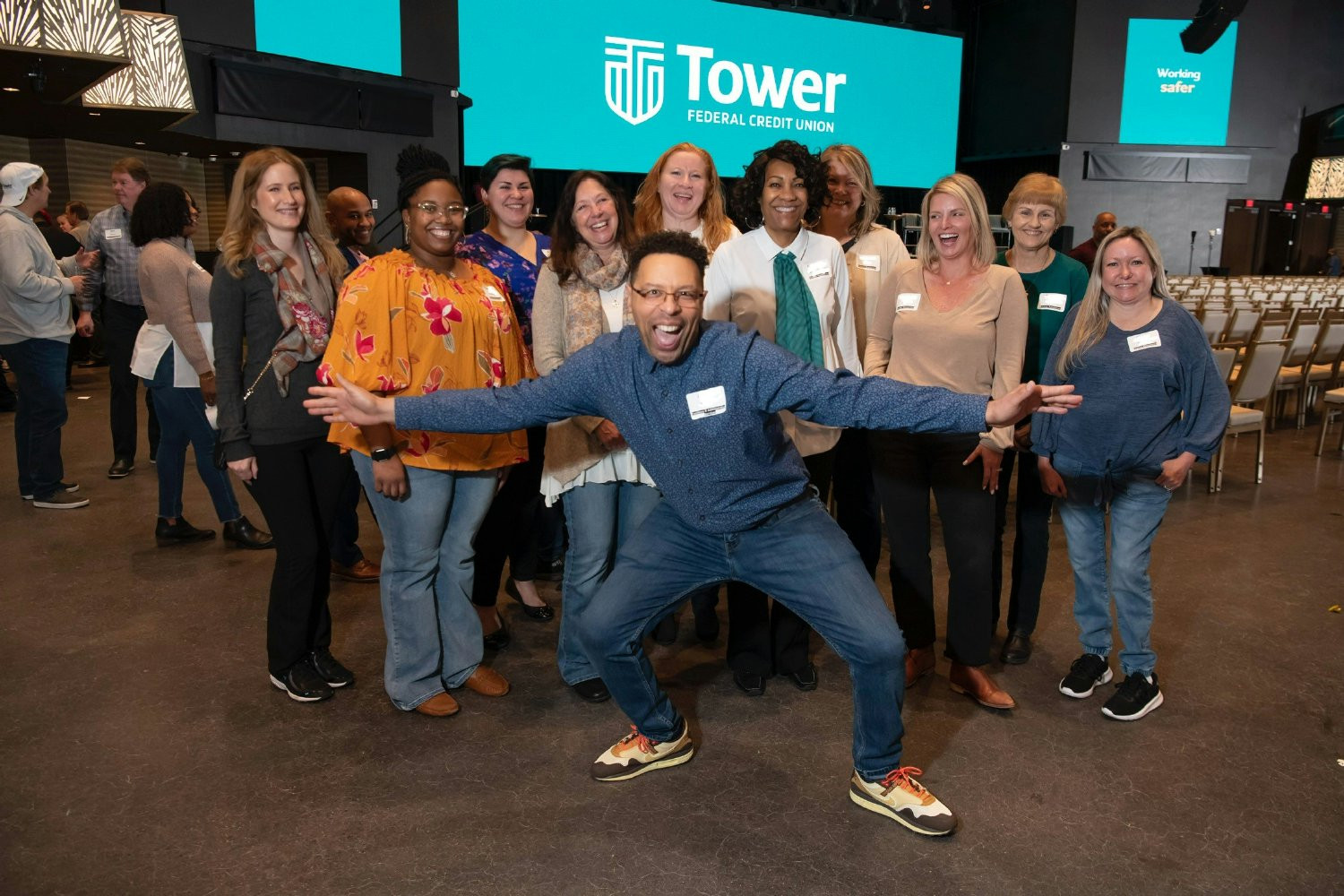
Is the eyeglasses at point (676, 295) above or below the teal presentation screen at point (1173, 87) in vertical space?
below

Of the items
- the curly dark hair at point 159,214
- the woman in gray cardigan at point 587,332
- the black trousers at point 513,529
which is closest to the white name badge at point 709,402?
the woman in gray cardigan at point 587,332

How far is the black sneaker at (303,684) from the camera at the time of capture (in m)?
2.92

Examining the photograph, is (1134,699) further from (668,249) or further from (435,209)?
(435,209)

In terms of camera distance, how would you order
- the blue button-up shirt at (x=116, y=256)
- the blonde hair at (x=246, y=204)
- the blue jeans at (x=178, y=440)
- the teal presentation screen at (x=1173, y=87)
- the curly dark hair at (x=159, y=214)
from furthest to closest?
the teal presentation screen at (x=1173, y=87) → the blue button-up shirt at (x=116, y=256) → the blue jeans at (x=178, y=440) → the curly dark hair at (x=159, y=214) → the blonde hair at (x=246, y=204)

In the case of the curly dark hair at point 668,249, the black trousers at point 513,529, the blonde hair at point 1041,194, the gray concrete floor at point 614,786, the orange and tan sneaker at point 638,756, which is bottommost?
the gray concrete floor at point 614,786

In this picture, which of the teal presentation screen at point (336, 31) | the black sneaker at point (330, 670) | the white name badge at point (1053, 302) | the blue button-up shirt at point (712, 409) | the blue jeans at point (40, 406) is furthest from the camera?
the teal presentation screen at point (336, 31)

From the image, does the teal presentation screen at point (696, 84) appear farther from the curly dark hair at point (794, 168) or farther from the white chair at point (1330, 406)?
the curly dark hair at point (794, 168)

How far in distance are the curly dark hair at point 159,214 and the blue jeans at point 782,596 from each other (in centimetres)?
298

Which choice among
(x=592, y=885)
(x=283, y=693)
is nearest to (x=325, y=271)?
(x=283, y=693)

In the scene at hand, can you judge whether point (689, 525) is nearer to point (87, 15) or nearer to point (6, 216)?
point (6, 216)

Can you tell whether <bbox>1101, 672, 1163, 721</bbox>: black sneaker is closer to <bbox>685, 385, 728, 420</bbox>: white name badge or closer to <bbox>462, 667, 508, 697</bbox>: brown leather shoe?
<bbox>685, 385, 728, 420</bbox>: white name badge

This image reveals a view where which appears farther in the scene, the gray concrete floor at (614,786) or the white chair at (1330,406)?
the white chair at (1330,406)

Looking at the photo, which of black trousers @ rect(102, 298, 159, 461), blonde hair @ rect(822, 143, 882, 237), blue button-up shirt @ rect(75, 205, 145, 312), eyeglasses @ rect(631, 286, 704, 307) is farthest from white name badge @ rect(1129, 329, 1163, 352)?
black trousers @ rect(102, 298, 159, 461)

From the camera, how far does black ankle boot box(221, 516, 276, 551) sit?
4418 mm
